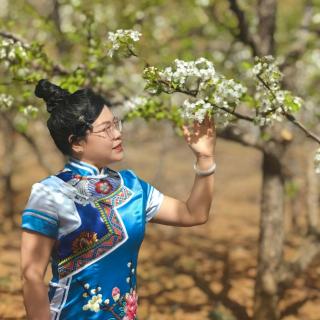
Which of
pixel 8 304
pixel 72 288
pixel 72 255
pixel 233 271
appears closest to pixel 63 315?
pixel 72 288

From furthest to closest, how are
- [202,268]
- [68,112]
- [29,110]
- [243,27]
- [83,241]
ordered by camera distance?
[202,268] → [243,27] → [29,110] → [68,112] → [83,241]

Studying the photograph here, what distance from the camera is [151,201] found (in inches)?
113

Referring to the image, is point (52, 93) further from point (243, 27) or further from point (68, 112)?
point (243, 27)

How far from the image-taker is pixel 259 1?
5496mm

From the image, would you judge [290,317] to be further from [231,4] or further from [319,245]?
[231,4]

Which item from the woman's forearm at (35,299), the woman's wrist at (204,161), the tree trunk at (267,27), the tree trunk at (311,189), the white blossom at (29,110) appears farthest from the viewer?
the tree trunk at (311,189)

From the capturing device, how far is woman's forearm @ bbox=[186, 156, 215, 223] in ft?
9.20

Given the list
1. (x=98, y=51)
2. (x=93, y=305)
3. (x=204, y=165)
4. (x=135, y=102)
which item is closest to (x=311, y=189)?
(x=135, y=102)

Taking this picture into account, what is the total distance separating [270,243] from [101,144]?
3.39 meters

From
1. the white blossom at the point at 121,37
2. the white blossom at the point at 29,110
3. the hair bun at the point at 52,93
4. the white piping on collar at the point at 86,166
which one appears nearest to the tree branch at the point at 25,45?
the white blossom at the point at 29,110

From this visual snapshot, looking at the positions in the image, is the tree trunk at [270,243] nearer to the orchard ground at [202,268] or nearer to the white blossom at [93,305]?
the orchard ground at [202,268]

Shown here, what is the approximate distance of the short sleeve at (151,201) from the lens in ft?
9.36

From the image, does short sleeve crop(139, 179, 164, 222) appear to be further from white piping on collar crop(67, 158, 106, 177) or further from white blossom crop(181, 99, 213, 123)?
white blossom crop(181, 99, 213, 123)

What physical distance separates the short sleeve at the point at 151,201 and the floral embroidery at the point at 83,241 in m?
0.47
